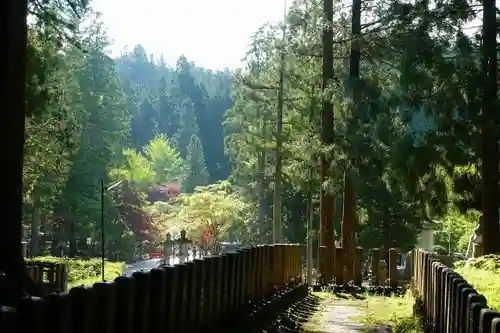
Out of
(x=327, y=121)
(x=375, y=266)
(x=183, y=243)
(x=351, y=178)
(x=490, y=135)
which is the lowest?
(x=183, y=243)

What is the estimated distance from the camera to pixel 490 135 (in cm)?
1228

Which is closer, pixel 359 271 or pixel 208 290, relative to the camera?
pixel 208 290

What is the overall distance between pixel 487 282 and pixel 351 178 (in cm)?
1025

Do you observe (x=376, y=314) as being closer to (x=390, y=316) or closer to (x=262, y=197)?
(x=390, y=316)

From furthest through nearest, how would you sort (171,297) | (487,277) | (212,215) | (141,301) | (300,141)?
(212,215), (300,141), (487,277), (171,297), (141,301)

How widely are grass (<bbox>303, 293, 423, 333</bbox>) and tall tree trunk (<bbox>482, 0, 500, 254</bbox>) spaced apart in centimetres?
195

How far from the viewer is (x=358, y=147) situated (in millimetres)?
17859

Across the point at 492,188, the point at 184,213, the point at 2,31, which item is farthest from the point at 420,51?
the point at 184,213

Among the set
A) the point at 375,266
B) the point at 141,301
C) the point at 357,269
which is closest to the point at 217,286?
the point at 141,301

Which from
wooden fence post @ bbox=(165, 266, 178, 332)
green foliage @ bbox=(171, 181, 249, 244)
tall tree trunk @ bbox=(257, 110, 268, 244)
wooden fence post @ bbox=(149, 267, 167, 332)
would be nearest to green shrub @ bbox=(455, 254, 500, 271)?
wooden fence post @ bbox=(165, 266, 178, 332)

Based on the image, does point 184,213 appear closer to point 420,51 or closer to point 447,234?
point 447,234

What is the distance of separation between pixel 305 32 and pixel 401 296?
9.62m

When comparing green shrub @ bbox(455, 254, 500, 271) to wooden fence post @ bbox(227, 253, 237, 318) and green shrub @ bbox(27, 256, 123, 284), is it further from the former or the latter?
green shrub @ bbox(27, 256, 123, 284)

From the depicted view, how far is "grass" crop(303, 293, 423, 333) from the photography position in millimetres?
9070
